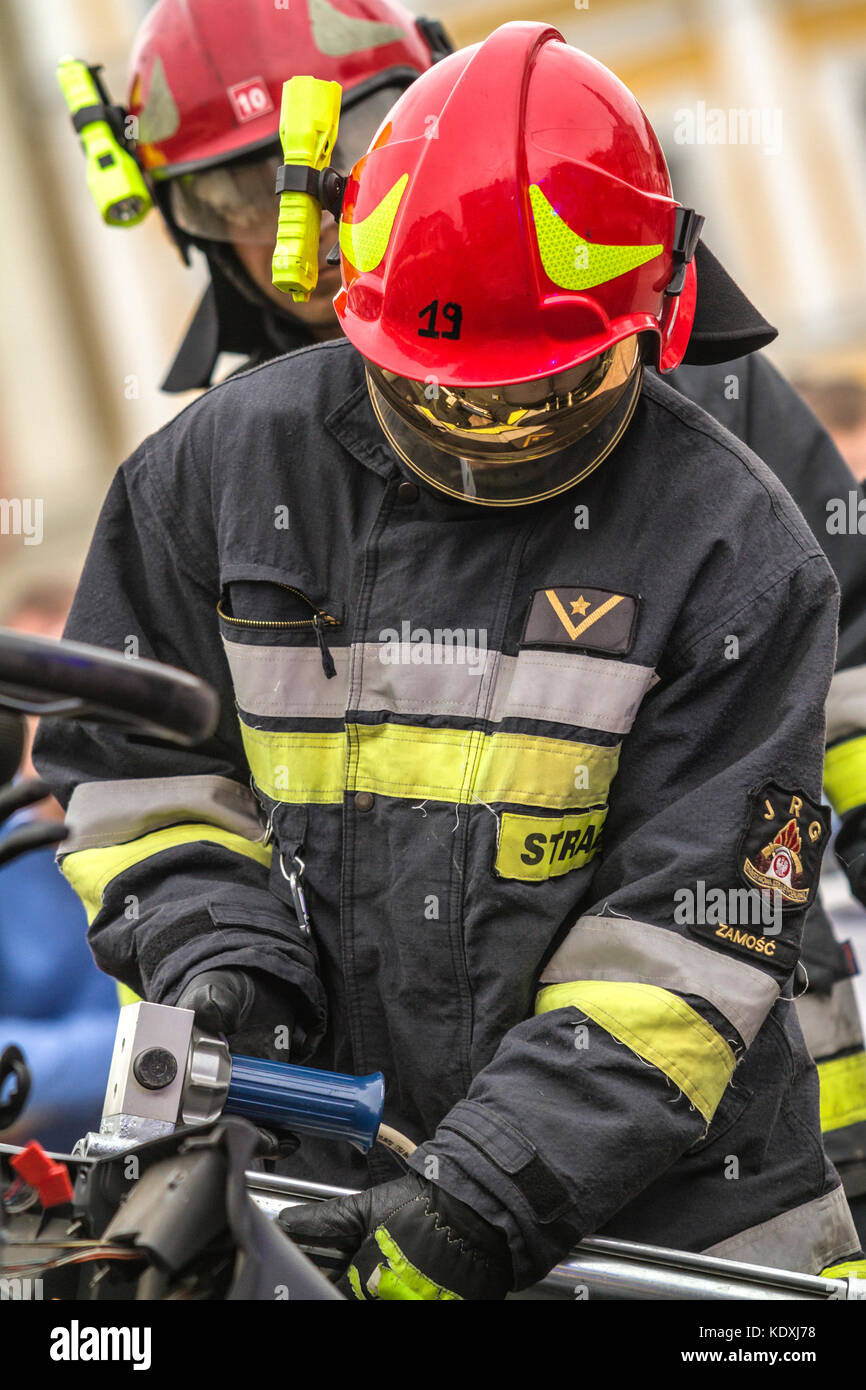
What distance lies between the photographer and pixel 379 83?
310 centimetres

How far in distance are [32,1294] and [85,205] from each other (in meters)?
13.0

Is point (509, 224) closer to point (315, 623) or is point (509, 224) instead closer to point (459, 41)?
point (315, 623)

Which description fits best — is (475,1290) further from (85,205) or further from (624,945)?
(85,205)

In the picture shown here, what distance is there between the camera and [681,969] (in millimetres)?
1947

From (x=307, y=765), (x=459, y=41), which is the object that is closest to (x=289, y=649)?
(x=307, y=765)

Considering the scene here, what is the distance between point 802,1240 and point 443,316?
4.10 ft

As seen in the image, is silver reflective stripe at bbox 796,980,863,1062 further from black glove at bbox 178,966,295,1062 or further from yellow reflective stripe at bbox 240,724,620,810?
black glove at bbox 178,966,295,1062

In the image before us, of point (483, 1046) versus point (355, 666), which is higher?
point (355, 666)

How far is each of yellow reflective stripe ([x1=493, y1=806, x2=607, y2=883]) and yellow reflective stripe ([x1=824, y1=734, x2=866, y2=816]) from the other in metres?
0.80

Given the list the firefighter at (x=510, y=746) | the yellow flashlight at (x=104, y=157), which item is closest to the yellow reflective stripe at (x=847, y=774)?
the firefighter at (x=510, y=746)

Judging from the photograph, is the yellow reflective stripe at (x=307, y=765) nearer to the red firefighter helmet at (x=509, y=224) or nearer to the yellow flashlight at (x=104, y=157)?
the red firefighter helmet at (x=509, y=224)

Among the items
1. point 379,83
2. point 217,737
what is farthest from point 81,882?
point 379,83

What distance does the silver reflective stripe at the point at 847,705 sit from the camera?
8.95 feet
